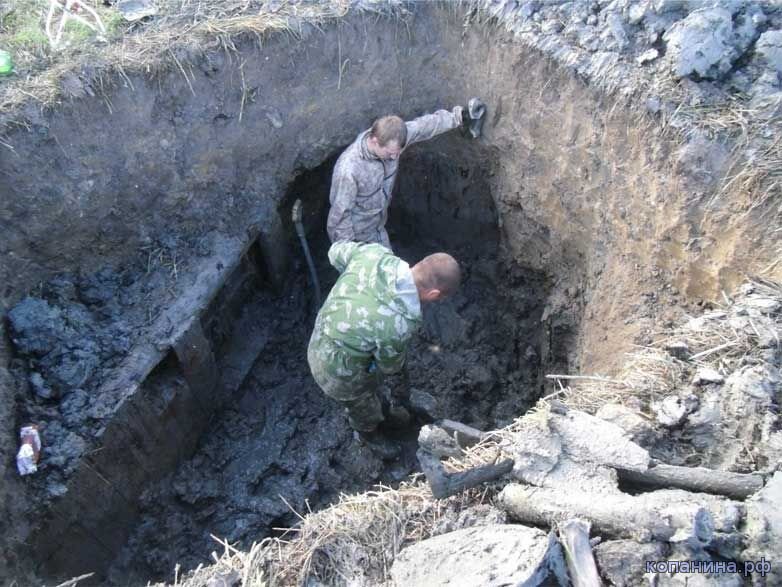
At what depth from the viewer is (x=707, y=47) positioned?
334cm

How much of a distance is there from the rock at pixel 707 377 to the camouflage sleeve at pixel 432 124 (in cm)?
252

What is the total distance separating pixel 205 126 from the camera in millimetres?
4160

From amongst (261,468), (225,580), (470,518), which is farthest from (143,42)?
(470,518)

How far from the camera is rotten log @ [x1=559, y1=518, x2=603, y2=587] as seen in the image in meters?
A: 2.01

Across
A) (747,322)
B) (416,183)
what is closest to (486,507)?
(747,322)

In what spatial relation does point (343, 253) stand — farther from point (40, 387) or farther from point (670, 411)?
point (670, 411)

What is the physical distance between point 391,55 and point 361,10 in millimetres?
392

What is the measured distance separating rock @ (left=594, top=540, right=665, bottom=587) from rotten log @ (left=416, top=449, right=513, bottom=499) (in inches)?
19.9


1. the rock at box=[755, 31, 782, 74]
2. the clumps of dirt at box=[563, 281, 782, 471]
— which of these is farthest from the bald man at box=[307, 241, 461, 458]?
the rock at box=[755, 31, 782, 74]

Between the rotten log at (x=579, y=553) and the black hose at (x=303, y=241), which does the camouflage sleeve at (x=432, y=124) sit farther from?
the rotten log at (x=579, y=553)

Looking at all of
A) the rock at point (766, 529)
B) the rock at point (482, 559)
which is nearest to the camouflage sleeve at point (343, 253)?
the rock at point (482, 559)

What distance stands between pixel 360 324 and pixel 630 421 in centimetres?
159

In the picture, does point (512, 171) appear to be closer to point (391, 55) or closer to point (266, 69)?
point (391, 55)

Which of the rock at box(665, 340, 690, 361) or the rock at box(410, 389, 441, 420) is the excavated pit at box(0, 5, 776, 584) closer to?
the rock at box(410, 389, 441, 420)
